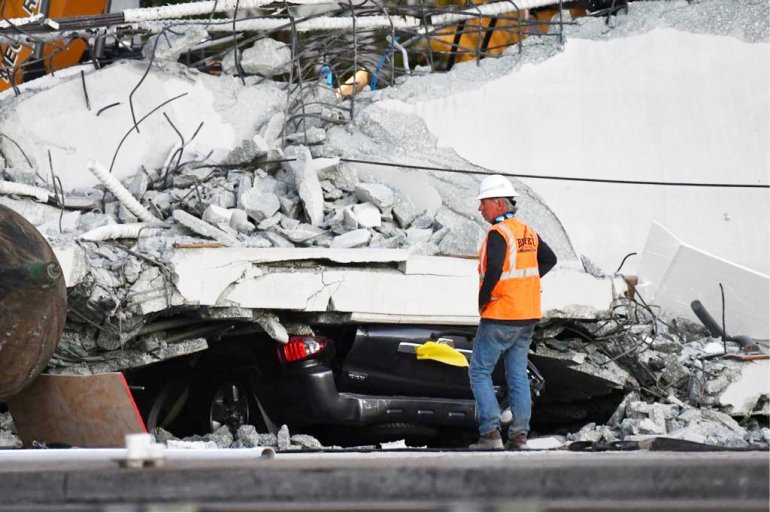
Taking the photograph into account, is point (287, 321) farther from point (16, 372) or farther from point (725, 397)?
point (725, 397)

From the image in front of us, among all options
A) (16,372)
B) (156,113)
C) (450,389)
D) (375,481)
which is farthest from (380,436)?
(375,481)

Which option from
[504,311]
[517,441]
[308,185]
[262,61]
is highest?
[262,61]

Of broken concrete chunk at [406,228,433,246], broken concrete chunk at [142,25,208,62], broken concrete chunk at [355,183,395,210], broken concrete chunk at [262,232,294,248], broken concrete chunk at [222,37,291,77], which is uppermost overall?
broken concrete chunk at [142,25,208,62]

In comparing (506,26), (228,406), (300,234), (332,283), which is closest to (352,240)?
(300,234)

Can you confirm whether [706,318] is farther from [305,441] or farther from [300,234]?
[305,441]

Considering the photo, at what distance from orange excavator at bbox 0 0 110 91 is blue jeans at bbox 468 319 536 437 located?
195 inches

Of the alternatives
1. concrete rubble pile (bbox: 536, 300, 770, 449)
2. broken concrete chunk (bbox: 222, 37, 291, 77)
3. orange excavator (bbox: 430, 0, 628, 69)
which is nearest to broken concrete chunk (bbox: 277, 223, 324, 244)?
concrete rubble pile (bbox: 536, 300, 770, 449)

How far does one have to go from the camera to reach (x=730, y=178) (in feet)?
39.7

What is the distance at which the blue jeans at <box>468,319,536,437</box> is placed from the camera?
27.1 ft

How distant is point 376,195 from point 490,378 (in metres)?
2.47

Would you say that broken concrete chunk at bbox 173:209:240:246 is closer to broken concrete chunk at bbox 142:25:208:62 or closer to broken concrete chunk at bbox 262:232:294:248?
broken concrete chunk at bbox 262:232:294:248

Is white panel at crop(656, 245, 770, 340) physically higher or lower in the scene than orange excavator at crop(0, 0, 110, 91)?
lower

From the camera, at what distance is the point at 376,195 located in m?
10.3

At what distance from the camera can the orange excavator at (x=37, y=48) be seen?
1125cm
